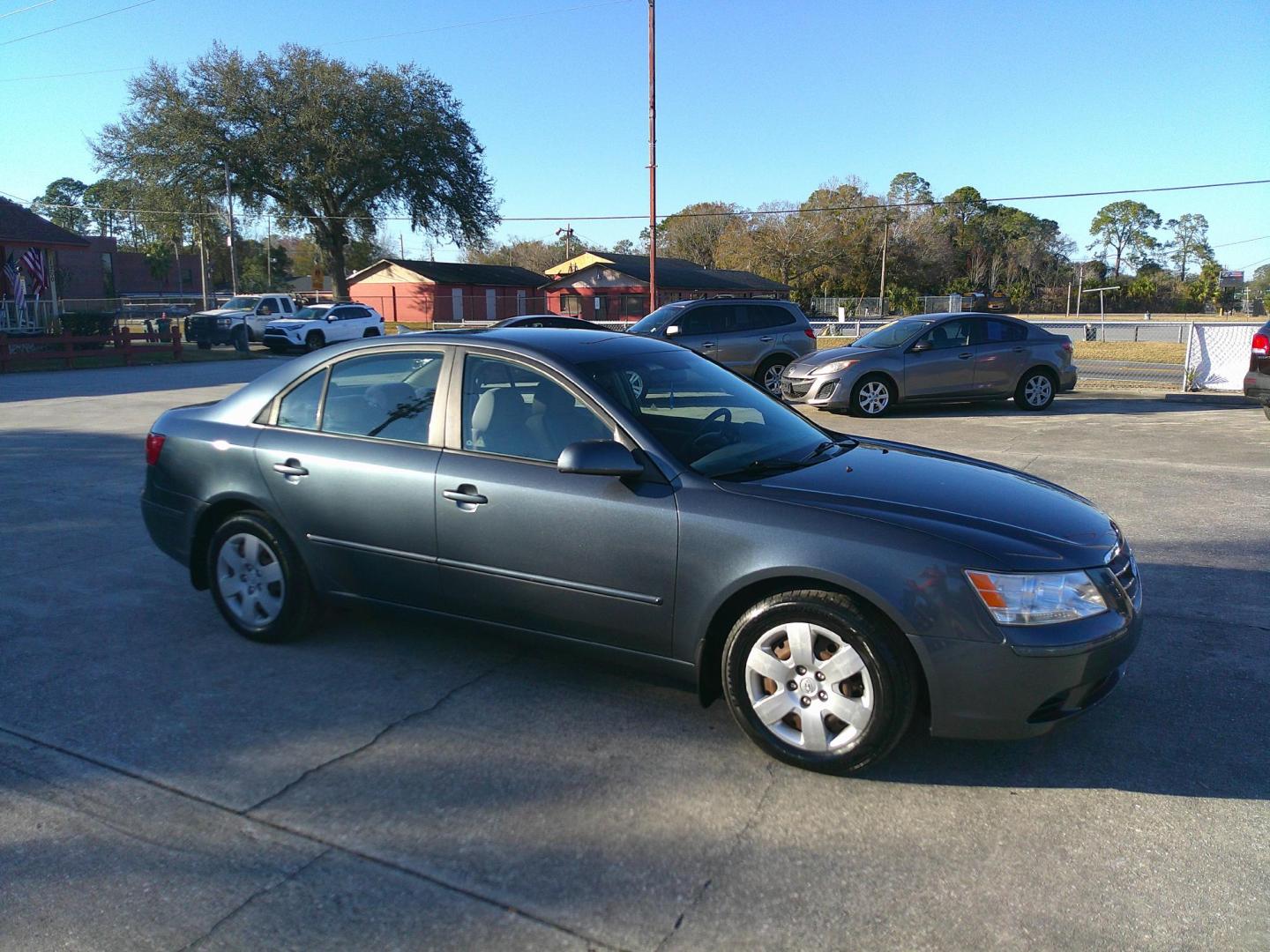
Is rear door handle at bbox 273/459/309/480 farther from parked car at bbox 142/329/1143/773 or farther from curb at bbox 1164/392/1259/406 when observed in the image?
curb at bbox 1164/392/1259/406

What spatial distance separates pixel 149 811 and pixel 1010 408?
47.9 feet

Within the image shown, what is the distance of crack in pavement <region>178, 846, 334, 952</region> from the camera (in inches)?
106

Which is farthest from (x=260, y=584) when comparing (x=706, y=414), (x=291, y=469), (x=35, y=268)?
(x=35, y=268)

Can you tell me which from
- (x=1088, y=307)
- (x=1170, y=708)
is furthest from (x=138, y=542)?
(x=1088, y=307)

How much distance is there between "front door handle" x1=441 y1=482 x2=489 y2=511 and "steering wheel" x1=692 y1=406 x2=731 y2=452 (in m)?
0.95

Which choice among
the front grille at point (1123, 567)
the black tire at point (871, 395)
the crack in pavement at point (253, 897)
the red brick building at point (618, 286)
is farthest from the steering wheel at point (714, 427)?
the red brick building at point (618, 286)

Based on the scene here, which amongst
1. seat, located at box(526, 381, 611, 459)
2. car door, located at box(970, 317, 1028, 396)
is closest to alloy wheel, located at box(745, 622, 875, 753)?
seat, located at box(526, 381, 611, 459)

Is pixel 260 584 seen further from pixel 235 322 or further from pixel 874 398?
pixel 235 322

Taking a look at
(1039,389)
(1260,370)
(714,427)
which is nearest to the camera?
(714,427)

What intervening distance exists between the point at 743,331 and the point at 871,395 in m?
3.63

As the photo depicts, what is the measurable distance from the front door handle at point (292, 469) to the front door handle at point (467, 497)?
90 cm

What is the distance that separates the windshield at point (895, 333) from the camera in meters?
14.5

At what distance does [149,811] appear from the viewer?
3.35 m

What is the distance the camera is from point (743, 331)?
17141mm
